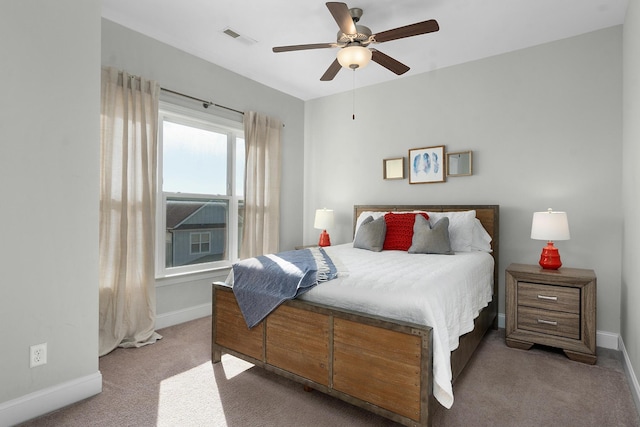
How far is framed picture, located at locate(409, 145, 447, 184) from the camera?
151 inches

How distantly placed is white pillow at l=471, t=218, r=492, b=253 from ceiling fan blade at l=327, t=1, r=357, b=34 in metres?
2.11

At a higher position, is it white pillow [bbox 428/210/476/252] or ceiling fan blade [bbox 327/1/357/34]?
ceiling fan blade [bbox 327/1/357/34]

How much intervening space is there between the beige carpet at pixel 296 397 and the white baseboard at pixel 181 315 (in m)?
0.55

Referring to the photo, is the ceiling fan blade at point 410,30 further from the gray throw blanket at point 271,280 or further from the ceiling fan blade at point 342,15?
the gray throw blanket at point 271,280

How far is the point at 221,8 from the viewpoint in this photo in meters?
2.76

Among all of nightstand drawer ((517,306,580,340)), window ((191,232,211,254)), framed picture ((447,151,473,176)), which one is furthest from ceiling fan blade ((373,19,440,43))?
window ((191,232,211,254))

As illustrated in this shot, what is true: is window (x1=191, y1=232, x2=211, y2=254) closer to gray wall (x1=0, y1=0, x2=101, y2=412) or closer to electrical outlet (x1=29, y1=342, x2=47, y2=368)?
gray wall (x1=0, y1=0, x2=101, y2=412)

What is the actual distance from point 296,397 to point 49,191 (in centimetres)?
185

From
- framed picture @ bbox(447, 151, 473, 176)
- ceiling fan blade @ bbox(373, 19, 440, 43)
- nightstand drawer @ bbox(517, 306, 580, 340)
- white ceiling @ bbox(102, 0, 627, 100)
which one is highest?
white ceiling @ bbox(102, 0, 627, 100)

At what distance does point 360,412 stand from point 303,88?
382 cm

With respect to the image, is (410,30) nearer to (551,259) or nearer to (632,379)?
(551,259)

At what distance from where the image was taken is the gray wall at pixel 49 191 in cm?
182

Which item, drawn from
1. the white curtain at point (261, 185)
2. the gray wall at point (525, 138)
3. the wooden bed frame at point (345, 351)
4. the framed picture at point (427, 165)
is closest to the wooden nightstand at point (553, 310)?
the gray wall at point (525, 138)

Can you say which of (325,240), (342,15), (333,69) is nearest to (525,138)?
(333,69)
